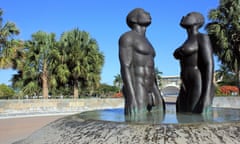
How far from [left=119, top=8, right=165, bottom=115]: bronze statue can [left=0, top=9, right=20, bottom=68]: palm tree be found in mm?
14568

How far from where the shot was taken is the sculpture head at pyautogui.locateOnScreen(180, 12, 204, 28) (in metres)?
5.49

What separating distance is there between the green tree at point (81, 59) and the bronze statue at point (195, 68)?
1779 cm

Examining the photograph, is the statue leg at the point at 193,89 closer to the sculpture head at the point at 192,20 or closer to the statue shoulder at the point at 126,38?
the sculpture head at the point at 192,20

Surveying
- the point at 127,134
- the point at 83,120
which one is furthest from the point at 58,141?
the point at 127,134

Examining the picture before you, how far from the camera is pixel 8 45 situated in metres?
18.7

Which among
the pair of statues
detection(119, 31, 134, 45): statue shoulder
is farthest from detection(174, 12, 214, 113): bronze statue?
detection(119, 31, 134, 45): statue shoulder

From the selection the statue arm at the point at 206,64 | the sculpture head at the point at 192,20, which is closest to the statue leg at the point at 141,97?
the statue arm at the point at 206,64

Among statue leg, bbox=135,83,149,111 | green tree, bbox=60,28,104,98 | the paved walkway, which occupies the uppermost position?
green tree, bbox=60,28,104,98

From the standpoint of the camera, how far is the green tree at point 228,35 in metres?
20.3

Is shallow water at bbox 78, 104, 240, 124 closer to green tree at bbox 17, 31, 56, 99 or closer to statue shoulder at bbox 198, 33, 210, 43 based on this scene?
statue shoulder at bbox 198, 33, 210, 43

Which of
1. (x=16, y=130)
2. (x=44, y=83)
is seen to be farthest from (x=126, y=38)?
(x=44, y=83)

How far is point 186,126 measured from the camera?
365 cm

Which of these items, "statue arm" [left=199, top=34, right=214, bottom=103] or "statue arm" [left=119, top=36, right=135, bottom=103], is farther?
"statue arm" [left=199, top=34, right=214, bottom=103]

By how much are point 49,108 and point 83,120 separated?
1277cm
